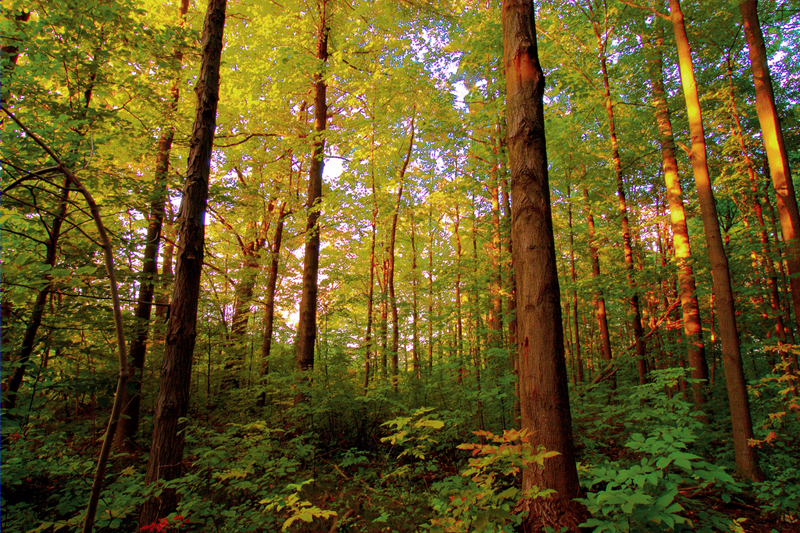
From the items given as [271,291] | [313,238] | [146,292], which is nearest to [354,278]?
[271,291]

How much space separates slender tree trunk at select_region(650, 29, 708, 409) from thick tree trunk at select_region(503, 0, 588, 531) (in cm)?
603

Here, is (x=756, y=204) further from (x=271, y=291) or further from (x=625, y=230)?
(x=271, y=291)

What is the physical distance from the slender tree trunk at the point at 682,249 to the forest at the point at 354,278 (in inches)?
2.5

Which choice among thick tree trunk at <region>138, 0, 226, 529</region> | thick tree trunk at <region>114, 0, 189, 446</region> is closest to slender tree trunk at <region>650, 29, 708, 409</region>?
thick tree trunk at <region>138, 0, 226, 529</region>

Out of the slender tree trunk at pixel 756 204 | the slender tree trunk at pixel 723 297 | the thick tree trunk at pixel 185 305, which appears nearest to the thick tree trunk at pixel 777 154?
the slender tree trunk at pixel 756 204

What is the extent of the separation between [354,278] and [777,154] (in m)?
10.3

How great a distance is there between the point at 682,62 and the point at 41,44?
10085 mm

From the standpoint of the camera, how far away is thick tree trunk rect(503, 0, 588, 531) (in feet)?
9.36

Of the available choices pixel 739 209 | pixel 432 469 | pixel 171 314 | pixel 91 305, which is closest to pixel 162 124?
pixel 91 305

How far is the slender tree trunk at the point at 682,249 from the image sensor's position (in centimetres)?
697

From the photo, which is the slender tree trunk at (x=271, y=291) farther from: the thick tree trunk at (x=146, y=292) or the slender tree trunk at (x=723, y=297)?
the slender tree trunk at (x=723, y=297)

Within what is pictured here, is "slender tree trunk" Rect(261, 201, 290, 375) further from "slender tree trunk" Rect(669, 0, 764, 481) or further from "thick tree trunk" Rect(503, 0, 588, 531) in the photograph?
"slender tree trunk" Rect(669, 0, 764, 481)

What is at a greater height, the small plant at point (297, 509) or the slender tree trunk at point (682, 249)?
the slender tree trunk at point (682, 249)

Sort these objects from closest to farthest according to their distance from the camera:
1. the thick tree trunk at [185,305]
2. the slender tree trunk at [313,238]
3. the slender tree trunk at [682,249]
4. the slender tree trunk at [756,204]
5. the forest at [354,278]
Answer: the forest at [354,278] < the thick tree trunk at [185,305] < the slender tree trunk at [682,249] < the slender tree trunk at [313,238] < the slender tree trunk at [756,204]
